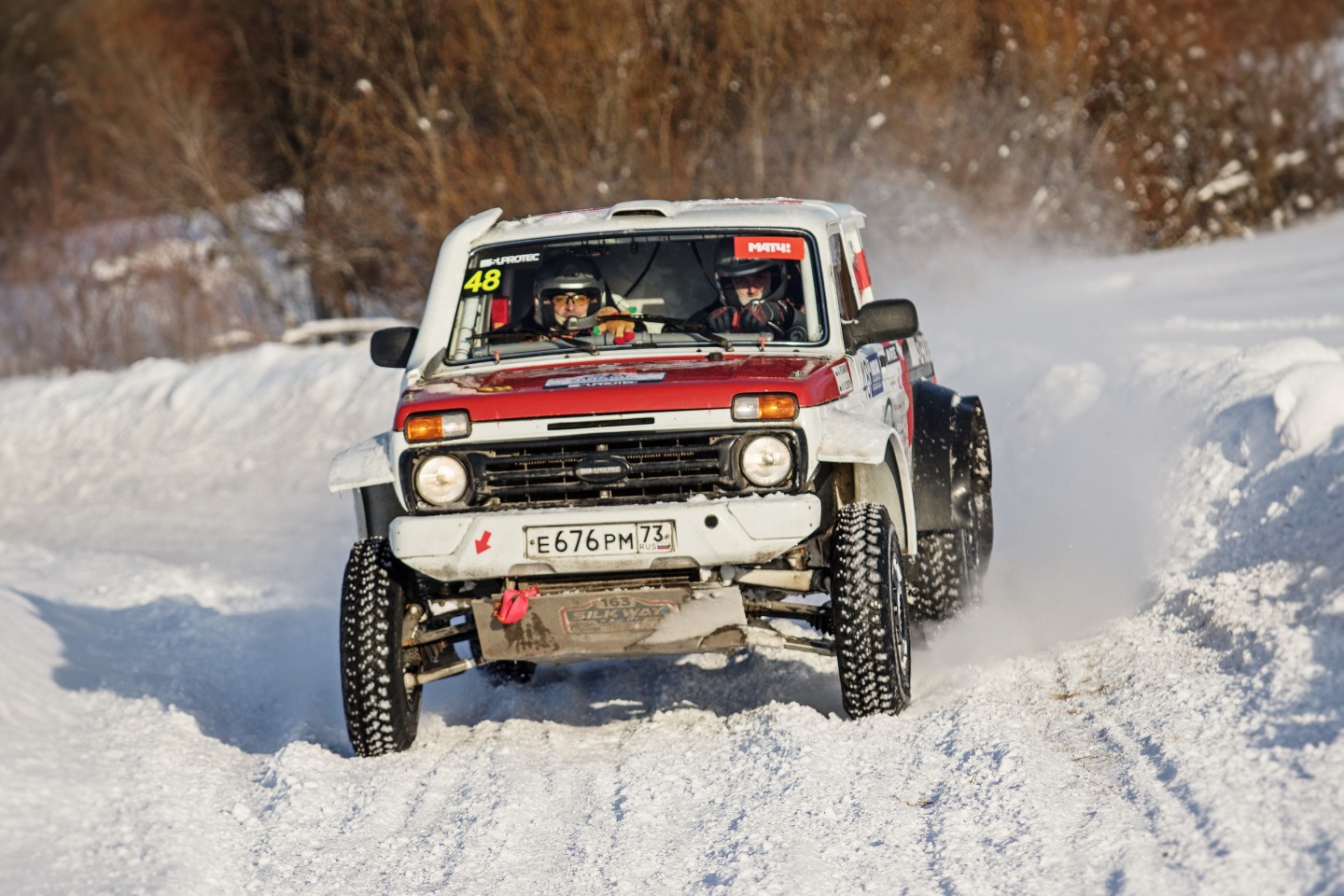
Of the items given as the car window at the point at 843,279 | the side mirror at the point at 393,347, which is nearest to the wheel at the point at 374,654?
the side mirror at the point at 393,347

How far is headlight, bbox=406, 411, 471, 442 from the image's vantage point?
595 centimetres

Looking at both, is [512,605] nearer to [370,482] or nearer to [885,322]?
[370,482]

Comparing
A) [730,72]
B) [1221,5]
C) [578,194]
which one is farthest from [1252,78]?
[578,194]

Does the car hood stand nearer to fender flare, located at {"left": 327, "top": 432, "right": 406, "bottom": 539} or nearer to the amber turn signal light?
the amber turn signal light

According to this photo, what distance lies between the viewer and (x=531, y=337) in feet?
22.0

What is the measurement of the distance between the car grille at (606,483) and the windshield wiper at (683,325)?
2.53ft

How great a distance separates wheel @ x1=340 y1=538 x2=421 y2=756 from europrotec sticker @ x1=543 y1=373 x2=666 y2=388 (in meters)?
0.95

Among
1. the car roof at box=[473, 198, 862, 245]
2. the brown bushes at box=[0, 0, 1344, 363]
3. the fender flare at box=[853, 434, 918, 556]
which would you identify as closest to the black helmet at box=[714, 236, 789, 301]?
the car roof at box=[473, 198, 862, 245]

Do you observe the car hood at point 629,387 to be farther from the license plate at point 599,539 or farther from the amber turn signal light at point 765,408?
the license plate at point 599,539

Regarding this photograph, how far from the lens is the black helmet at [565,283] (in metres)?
6.90

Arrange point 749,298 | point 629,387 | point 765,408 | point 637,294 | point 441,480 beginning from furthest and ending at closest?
point 637,294 < point 749,298 < point 441,480 < point 629,387 < point 765,408

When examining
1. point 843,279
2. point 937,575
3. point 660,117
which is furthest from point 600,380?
point 660,117

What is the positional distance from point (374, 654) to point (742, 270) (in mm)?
2136

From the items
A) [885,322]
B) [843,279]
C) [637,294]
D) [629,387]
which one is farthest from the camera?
[843,279]
